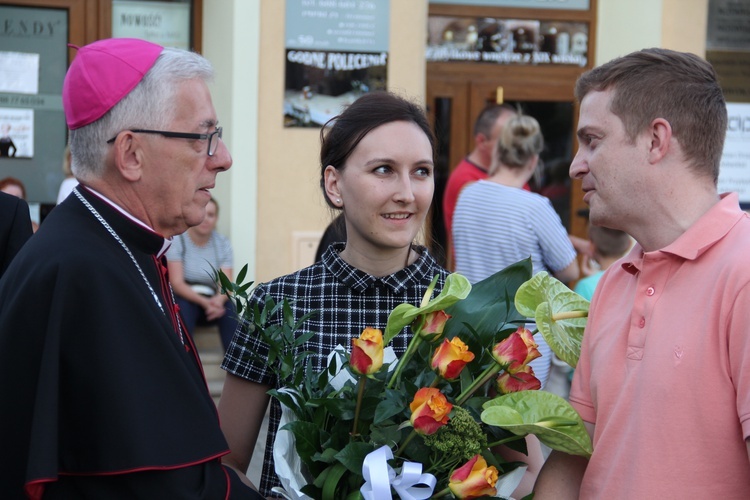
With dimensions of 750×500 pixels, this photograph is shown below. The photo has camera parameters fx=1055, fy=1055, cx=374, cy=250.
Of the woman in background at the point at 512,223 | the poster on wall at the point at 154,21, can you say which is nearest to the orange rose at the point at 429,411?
the woman in background at the point at 512,223

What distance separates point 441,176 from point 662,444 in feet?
→ 21.7

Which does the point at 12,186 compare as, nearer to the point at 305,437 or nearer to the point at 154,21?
the point at 154,21

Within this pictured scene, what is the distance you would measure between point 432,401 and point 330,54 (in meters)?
5.76

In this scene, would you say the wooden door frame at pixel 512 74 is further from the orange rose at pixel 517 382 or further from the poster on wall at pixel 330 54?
the orange rose at pixel 517 382

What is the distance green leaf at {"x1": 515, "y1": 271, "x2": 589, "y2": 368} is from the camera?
218cm

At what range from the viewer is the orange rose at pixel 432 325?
2105 mm

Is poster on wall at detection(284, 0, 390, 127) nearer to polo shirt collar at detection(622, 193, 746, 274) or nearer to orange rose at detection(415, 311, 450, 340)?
orange rose at detection(415, 311, 450, 340)

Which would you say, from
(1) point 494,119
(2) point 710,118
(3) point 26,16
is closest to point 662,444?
(2) point 710,118

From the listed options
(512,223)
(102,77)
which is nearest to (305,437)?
(102,77)

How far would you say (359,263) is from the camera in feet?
8.66

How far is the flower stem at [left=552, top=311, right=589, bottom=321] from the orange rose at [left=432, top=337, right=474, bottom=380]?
0.92ft

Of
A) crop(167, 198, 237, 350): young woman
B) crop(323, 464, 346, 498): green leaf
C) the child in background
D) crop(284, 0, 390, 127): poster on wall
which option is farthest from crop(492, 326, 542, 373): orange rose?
crop(284, 0, 390, 127): poster on wall

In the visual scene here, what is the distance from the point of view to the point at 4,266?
3100 mm

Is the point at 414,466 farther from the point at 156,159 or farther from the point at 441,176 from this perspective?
the point at 441,176
